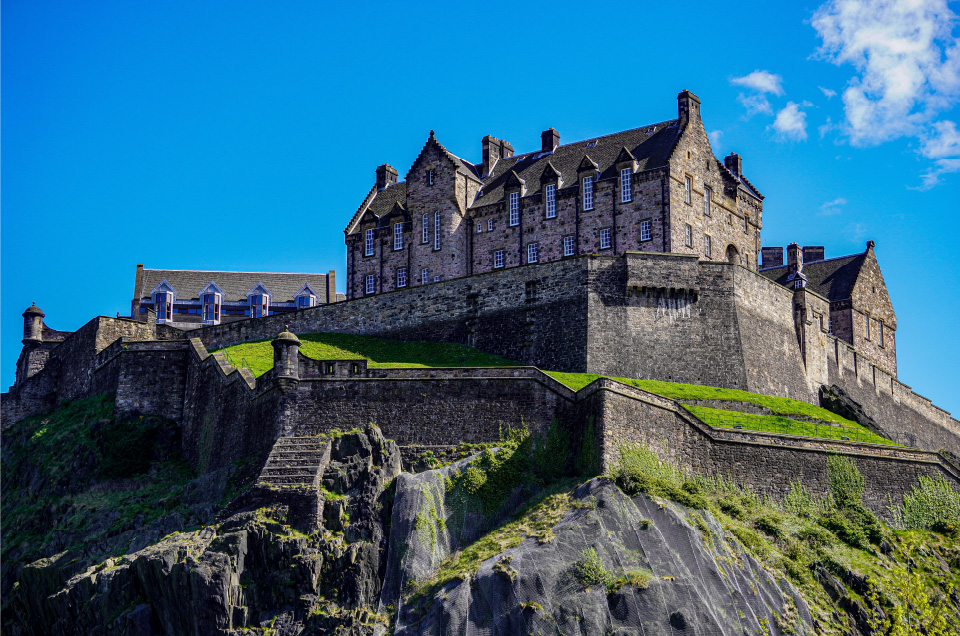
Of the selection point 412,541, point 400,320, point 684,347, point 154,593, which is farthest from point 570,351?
point 154,593

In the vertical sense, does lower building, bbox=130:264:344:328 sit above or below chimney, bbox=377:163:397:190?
below

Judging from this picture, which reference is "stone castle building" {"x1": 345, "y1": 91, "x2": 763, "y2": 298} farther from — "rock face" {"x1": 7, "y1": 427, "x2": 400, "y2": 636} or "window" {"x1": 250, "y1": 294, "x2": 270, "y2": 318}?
"rock face" {"x1": 7, "y1": 427, "x2": 400, "y2": 636}

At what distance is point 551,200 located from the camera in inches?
2837

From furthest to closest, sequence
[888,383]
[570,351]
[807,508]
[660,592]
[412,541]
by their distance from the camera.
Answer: [888,383], [570,351], [807,508], [412,541], [660,592]

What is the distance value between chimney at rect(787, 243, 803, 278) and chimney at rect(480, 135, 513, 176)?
64.9 ft

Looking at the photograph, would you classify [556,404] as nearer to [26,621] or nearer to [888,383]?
[26,621]

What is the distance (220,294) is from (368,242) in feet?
51.0

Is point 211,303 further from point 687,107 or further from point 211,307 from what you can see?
point 687,107

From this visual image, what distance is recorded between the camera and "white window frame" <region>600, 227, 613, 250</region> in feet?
226

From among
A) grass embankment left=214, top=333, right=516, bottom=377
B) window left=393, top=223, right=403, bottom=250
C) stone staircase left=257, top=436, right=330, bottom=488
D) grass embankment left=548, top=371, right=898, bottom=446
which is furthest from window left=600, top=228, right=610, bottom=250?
stone staircase left=257, top=436, right=330, bottom=488

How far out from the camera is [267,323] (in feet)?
230

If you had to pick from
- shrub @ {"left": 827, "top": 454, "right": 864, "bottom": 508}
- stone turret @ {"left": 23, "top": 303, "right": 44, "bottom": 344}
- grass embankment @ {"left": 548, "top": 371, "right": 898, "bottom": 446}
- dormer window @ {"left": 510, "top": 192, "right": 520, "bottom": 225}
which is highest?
dormer window @ {"left": 510, "top": 192, "right": 520, "bottom": 225}

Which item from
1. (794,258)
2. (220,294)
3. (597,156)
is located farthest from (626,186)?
(220,294)

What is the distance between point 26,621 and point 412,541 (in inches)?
723
